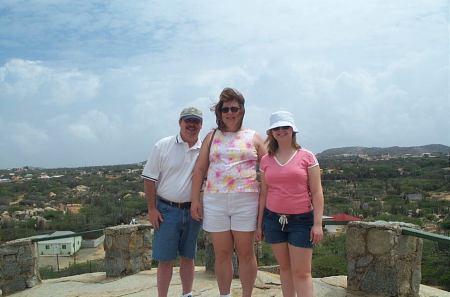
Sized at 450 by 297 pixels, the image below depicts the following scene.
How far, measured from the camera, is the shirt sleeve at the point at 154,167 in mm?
3539

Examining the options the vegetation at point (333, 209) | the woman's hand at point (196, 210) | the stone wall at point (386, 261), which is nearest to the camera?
the woman's hand at point (196, 210)

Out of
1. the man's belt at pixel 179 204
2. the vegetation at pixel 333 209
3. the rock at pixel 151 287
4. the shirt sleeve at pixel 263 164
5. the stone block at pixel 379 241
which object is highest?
the shirt sleeve at pixel 263 164

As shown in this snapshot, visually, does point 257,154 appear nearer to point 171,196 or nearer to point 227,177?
point 227,177

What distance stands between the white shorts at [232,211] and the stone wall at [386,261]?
1513 millimetres

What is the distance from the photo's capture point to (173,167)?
3.53m

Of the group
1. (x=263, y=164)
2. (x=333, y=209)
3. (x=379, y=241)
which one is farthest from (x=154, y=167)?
(x=333, y=209)

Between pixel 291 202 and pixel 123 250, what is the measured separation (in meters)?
2.81

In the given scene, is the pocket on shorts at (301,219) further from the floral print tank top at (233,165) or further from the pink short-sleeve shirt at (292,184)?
the floral print tank top at (233,165)

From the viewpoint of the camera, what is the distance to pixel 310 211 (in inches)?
122

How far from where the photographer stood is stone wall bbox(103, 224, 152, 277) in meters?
5.20

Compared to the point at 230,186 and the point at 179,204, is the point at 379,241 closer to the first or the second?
the point at 230,186

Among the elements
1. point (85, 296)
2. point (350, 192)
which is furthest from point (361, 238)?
point (350, 192)

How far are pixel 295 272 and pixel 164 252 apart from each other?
104 cm

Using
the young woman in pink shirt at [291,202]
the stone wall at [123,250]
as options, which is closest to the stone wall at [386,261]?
the young woman in pink shirt at [291,202]
